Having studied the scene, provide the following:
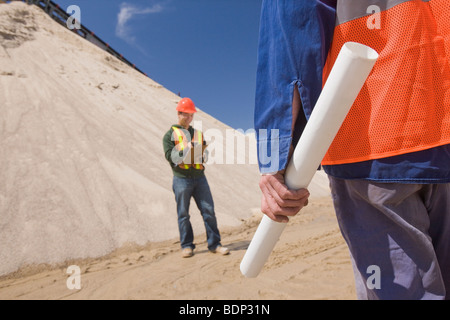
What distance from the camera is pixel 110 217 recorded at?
17.0 ft

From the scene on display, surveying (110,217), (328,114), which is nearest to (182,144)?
(110,217)

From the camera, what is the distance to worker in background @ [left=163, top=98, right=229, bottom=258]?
4.16 metres

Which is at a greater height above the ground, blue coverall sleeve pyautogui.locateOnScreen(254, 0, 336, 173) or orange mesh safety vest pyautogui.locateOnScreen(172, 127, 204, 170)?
orange mesh safety vest pyautogui.locateOnScreen(172, 127, 204, 170)

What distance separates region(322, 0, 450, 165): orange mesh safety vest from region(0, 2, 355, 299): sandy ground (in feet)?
7.21

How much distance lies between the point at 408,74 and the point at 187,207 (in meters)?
3.72

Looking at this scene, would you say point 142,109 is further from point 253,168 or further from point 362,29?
point 362,29

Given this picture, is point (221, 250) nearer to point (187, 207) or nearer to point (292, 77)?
point (187, 207)

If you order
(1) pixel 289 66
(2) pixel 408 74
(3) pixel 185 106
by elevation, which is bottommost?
(2) pixel 408 74

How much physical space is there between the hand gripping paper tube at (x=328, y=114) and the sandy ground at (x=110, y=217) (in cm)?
214

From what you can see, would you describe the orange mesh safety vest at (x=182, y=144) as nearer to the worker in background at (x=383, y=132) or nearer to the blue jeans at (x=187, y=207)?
the blue jeans at (x=187, y=207)

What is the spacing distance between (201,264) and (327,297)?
171 cm

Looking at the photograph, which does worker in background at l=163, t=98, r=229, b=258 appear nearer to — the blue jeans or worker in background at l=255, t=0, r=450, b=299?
the blue jeans

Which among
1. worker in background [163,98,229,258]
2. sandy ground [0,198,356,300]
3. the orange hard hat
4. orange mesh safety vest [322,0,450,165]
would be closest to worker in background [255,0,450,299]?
orange mesh safety vest [322,0,450,165]
